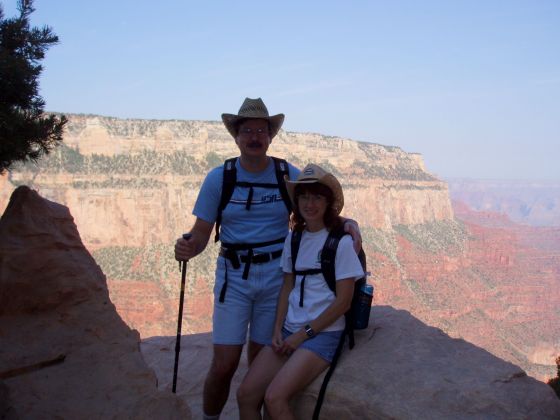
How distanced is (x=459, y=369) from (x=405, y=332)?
24.8 inches

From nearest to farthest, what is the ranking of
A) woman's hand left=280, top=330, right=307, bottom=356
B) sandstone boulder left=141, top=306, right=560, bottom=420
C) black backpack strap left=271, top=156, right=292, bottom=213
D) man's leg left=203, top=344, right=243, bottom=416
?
sandstone boulder left=141, top=306, right=560, bottom=420 → woman's hand left=280, top=330, right=307, bottom=356 → man's leg left=203, top=344, right=243, bottom=416 → black backpack strap left=271, top=156, right=292, bottom=213

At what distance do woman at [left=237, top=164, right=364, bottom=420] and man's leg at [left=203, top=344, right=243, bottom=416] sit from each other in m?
0.39

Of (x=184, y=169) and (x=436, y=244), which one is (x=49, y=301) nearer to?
(x=184, y=169)

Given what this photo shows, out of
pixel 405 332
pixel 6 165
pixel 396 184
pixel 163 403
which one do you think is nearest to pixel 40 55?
pixel 6 165

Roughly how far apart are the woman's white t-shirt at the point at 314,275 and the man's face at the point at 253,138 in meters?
0.72

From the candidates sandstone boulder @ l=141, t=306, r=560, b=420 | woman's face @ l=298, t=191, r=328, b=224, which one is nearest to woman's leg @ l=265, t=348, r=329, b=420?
sandstone boulder @ l=141, t=306, r=560, b=420

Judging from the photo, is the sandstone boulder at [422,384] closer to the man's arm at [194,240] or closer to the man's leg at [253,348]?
the man's leg at [253,348]

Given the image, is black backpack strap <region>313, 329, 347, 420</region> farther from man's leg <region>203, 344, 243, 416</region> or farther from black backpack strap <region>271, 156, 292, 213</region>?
black backpack strap <region>271, 156, 292, 213</region>

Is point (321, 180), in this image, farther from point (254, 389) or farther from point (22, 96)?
point (22, 96)

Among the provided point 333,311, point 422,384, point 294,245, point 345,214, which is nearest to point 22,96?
point 294,245

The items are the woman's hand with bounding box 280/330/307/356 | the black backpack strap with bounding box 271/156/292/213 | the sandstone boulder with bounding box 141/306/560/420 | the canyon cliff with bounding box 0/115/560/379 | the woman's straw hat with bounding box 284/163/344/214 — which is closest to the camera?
the sandstone boulder with bounding box 141/306/560/420

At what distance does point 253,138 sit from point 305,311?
133 cm

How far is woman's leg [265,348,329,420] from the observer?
360 cm

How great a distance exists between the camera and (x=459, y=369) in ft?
12.7
